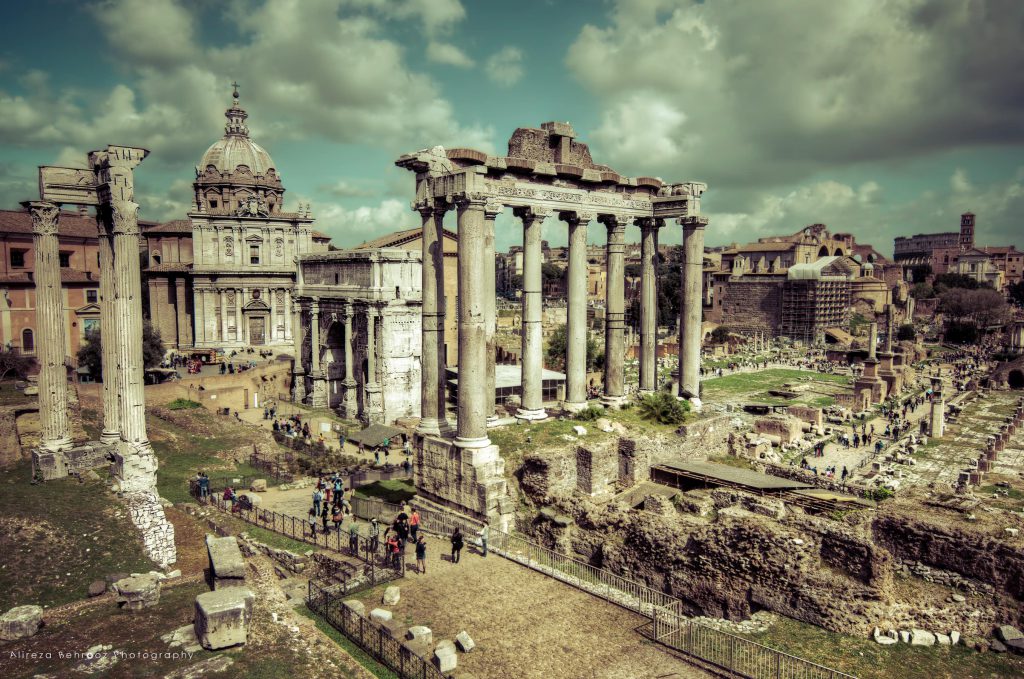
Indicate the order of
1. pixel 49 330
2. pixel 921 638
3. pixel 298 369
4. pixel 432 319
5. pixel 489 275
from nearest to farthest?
pixel 921 638
pixel 489 275
pixel 432 319
pixel 49 330
pixel 298 369

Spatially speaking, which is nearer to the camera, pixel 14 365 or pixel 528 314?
pixel 528 314

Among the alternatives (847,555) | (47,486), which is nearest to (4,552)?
(47,486)

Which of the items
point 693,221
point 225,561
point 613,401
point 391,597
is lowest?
point 391,597

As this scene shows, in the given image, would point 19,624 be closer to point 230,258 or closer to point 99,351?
point 99,351

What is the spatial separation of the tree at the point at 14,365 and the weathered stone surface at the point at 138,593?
91.4ft

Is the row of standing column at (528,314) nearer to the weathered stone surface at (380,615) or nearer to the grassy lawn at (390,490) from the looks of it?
the grassy lawn at (390,490)

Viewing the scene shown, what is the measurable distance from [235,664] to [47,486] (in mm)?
11925

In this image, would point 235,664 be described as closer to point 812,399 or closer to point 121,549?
point 121,549

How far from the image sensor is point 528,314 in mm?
18562

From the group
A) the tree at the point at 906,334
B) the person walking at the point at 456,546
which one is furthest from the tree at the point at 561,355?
the tree at the point at 906,334

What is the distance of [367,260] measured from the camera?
38.9 metres

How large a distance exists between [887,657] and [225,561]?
38.2ft

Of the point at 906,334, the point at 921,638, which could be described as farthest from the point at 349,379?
the point at 906,334

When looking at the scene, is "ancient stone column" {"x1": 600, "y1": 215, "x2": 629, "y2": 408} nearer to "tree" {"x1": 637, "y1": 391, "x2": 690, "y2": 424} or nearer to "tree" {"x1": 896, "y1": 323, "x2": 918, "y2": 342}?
"tree" {"x1": 637, "y1": 391, "x2": 690, "y2": 424}
